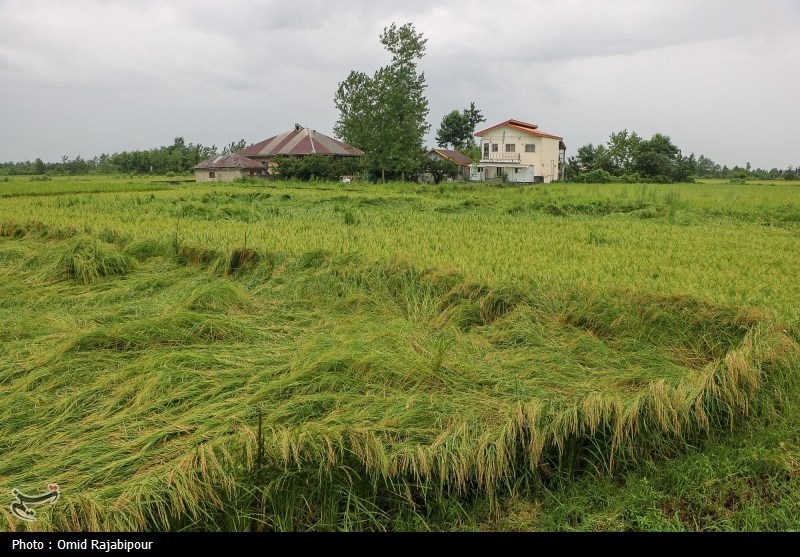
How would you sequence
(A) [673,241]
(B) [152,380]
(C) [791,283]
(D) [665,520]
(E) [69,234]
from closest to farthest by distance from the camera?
(D) [665,520]
(B) [152,380]
(C) [791,283]
(A) [673,241]
(E) [69,234]

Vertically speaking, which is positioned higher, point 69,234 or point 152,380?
point 69,234

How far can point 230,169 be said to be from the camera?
105ft

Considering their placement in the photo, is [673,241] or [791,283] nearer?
[791,283]

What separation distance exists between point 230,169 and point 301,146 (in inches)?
167

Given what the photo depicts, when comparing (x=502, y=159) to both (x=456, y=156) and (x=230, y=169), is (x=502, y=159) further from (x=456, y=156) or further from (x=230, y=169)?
(x=230, y=169)

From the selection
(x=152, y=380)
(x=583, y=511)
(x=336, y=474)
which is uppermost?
(x=152, y=380)

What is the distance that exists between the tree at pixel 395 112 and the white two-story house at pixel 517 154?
6.56 metres

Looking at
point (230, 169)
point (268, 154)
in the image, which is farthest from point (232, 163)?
point (268, 154)

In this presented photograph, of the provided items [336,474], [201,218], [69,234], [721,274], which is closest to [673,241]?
[721,274]

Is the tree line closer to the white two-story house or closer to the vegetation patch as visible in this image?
the white two-story house

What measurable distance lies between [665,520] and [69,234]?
27.3ft
